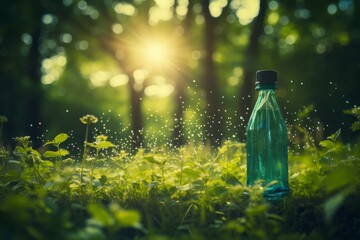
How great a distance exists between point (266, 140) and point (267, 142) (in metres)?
0.02

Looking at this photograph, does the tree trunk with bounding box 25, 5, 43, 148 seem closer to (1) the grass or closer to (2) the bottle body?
(1) the grass

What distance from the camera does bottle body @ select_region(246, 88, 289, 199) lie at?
2635 mm

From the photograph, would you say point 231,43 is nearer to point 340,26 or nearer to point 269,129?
point 340,26

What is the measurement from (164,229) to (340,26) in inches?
511

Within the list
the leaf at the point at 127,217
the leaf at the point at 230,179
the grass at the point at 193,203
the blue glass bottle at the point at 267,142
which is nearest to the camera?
the leaf at the point at 127,217

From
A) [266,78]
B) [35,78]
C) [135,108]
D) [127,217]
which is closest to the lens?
[127,217]

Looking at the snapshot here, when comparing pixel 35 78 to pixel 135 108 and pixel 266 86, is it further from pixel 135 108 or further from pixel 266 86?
pixel 266 86

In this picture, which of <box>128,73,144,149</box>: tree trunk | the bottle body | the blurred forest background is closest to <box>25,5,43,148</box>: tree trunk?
the blurred forest background

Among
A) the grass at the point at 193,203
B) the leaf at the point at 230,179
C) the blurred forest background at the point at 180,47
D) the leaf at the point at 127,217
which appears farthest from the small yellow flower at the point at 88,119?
the blurred forest background at the point at 180,47

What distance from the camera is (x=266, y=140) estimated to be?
271 centimetres

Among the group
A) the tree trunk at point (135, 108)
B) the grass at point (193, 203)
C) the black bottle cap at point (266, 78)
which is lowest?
the grass at point (193, 203)

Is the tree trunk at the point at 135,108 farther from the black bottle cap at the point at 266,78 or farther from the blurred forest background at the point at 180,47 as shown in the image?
the black bottle cap at the point at 266,78

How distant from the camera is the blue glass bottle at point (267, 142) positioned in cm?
262

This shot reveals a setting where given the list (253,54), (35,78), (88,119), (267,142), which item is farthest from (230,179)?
(35,78)
